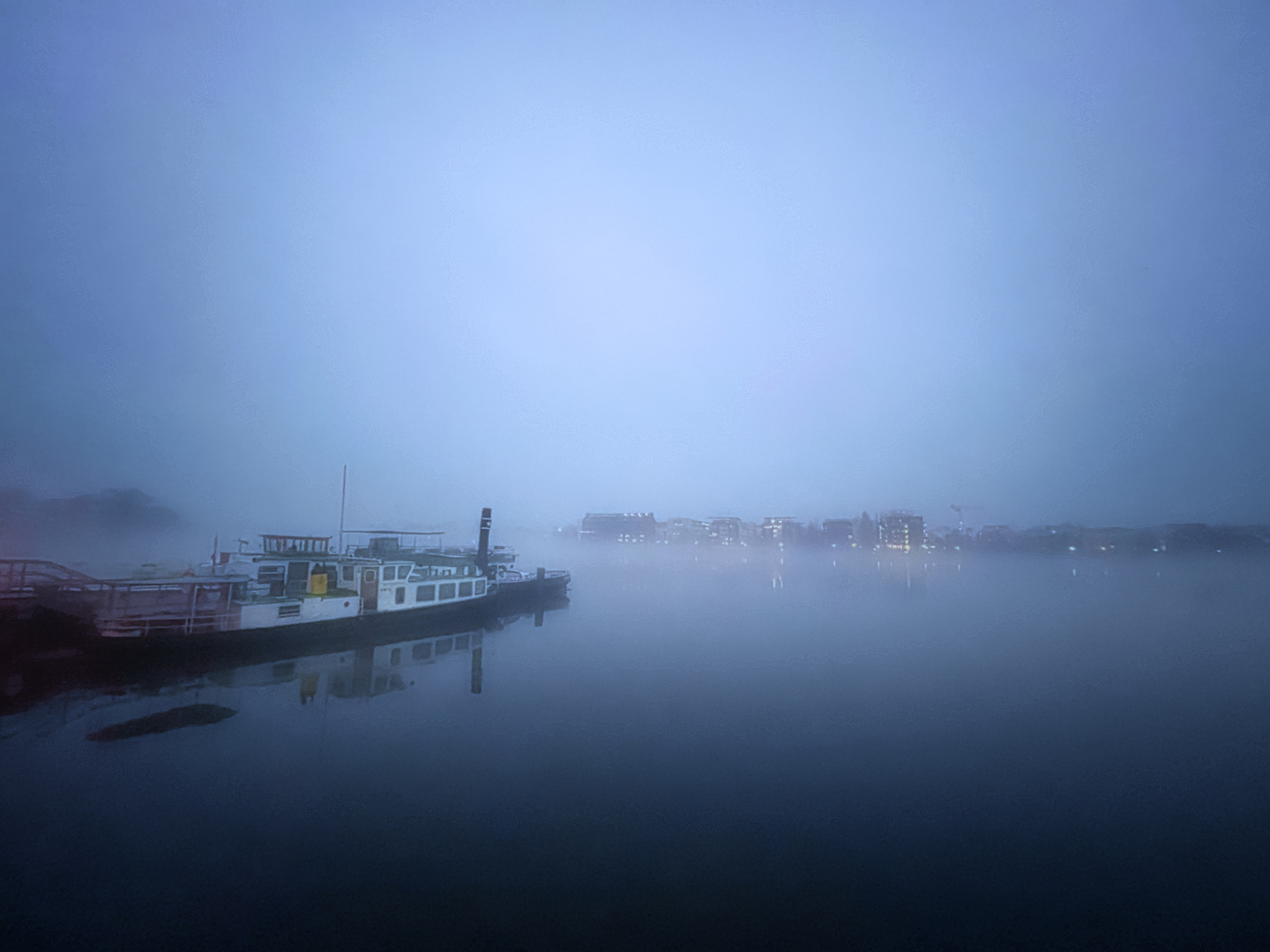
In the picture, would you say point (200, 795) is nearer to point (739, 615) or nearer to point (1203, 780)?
point (1203, 780)

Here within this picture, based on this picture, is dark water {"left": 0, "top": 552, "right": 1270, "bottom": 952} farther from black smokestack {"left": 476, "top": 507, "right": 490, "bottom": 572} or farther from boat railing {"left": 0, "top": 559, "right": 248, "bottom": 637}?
black smokestack {"left": 476, "top": 507, "right": 490, "bottom": 572}

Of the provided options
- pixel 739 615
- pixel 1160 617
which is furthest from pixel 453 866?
pixel 1160 617

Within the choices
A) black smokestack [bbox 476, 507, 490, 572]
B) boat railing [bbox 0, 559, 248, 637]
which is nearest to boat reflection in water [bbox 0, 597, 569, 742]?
boat railing [bbox 0, 559, 248, 637]

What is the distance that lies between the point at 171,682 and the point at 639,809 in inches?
783

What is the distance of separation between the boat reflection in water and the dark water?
0.23 metres

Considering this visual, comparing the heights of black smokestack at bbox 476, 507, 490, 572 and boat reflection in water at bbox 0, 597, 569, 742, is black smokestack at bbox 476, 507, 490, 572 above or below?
above

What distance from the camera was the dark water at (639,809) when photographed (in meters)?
8.90

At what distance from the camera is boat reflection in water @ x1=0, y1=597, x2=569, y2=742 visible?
16.6 m

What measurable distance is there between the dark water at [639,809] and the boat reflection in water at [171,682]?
23cm

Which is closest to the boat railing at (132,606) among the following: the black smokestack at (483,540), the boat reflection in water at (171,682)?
the boat reflection in water at (171,682)

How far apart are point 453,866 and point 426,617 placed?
23.8 m

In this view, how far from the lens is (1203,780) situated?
49.2 ft

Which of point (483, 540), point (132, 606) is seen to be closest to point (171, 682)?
point (132, 606)

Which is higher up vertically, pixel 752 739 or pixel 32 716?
pixel 32 716
